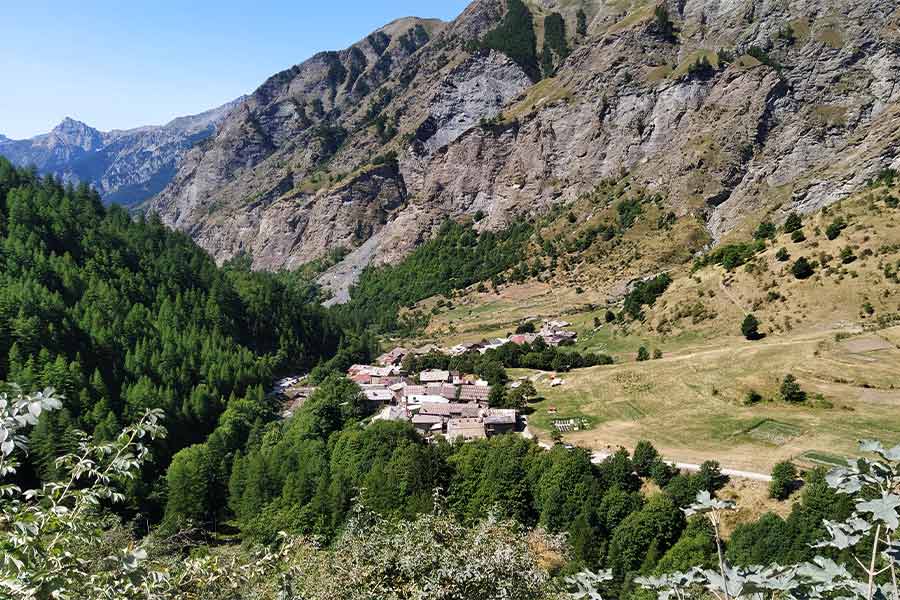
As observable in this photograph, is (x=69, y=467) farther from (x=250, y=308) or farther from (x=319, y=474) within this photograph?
(x=250, y=308)

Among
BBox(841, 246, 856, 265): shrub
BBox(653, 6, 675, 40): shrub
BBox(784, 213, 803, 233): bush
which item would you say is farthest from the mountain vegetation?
BBox(841, 246, 856, 265): shrub

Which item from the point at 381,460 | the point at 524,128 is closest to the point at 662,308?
the point at 381,460

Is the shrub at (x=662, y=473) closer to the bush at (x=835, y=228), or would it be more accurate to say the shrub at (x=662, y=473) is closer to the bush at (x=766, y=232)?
the bush at (x=835, y=228)

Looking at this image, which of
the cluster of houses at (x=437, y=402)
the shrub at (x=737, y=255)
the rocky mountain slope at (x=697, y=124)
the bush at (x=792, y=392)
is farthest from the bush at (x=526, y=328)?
the rocky mountain slope at (x=697, y=124)

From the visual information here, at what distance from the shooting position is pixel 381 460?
44.9 meters

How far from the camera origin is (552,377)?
63906 millimetres

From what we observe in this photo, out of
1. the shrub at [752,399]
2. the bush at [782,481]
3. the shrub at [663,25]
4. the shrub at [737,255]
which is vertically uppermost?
the shrub at [663,25]

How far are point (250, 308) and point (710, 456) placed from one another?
87.8 metres

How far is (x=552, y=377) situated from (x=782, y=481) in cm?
3235

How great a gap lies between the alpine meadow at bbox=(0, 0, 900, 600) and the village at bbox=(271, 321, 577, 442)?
0.45m

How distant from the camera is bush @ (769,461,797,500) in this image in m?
32.6

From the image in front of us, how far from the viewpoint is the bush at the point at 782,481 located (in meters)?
32.6

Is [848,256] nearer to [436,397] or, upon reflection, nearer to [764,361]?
[764,361]

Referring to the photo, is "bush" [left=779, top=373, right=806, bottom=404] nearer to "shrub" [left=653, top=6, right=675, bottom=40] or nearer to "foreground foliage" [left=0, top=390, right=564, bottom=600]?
"foreground foliage" [left=0, top=390, right=564, bottom=600]
